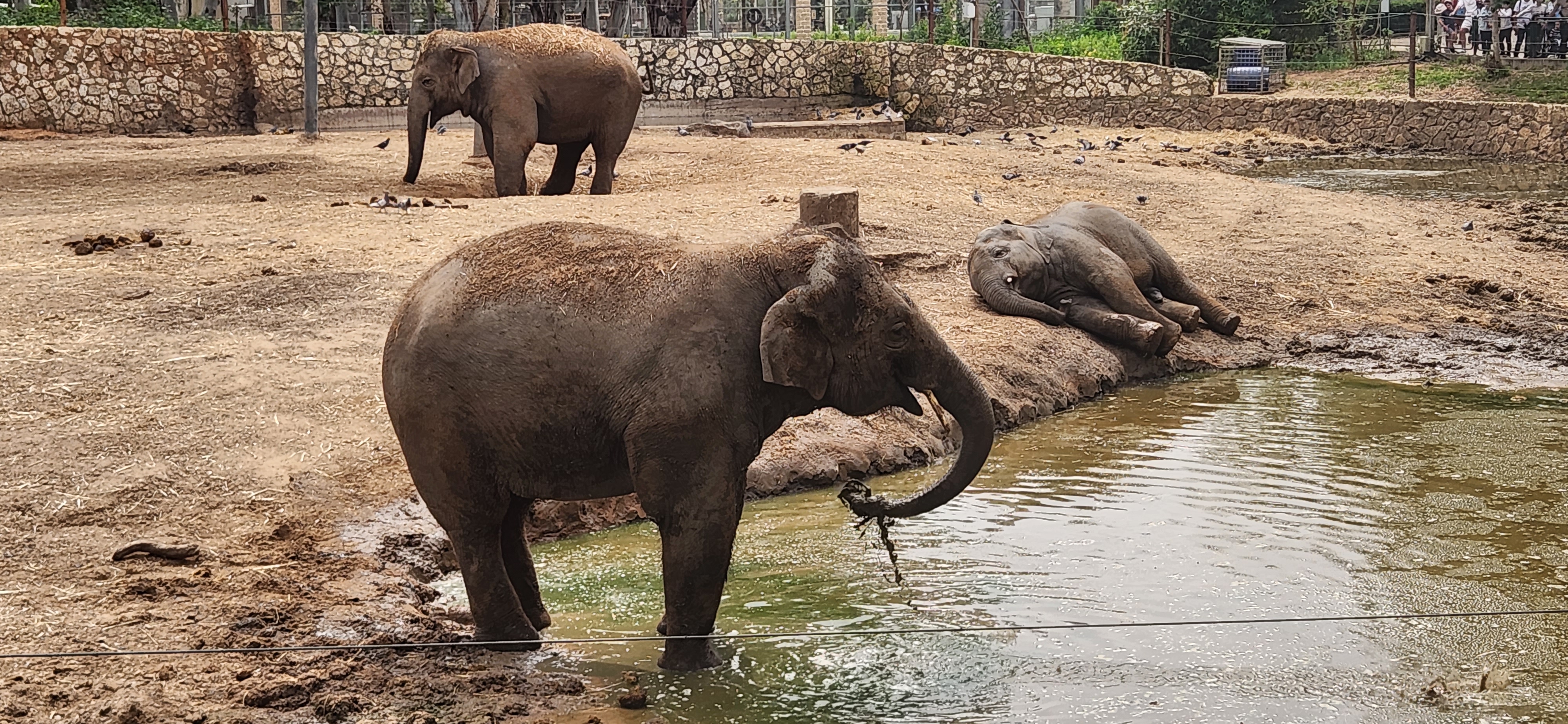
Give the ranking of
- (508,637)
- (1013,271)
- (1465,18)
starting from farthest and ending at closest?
1. (1465,18)
2. (1013,271)
3. (508,637)

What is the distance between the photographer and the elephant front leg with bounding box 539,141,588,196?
1720cm

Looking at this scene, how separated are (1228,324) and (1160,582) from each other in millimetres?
5780

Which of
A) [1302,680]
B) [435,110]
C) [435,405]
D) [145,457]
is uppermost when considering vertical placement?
[435,110]

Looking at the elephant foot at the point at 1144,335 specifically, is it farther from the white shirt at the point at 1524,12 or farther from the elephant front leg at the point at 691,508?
the white shirt at the point at 1524,12

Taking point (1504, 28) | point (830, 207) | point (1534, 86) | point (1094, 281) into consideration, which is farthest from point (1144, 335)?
point (1504, 28)

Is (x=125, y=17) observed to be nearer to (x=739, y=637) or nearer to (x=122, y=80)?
(x=122, y=80)

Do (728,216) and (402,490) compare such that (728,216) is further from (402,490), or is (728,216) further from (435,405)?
(435,405)

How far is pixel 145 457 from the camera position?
785cm

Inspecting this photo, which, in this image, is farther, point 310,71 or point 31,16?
point 31,16

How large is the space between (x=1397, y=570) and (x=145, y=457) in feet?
19.7

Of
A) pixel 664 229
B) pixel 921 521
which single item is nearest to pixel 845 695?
pixel 921 521

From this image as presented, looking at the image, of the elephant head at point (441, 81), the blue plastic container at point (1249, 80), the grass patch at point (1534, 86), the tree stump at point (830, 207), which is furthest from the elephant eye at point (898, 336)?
the blue plastic container at point (1249, 80)

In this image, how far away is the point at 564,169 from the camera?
1725cm

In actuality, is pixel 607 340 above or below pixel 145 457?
above
